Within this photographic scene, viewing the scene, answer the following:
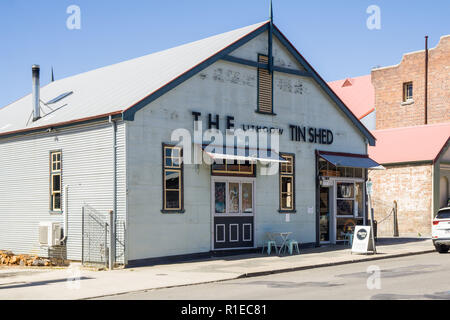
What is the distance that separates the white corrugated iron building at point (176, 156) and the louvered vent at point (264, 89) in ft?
0.19

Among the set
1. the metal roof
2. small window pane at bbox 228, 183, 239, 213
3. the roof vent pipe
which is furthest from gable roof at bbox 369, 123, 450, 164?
the roof vent pipe

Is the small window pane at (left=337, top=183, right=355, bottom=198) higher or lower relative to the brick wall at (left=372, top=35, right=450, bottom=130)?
lower

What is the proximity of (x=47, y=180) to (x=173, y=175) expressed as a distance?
15.5ft

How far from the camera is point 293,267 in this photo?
1800 cm

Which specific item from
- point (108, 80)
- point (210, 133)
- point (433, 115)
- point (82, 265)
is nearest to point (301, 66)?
point (210, 133)

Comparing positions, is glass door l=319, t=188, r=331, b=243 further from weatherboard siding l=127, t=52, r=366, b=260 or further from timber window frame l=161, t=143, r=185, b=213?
timber window frame l=161, t=143, r=185, b=213

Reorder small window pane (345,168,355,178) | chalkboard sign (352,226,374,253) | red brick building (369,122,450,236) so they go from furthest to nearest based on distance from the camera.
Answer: red brick building (369,122,450,236) < small window pane (345,168,355,178) < chalkboard sign (352,226,374,253)

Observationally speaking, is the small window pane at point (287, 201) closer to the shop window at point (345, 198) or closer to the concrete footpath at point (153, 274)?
the concrete footpath at point (153, 274)

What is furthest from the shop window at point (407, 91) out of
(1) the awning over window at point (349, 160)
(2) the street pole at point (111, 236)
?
(2) the street pole at point (111, 236)

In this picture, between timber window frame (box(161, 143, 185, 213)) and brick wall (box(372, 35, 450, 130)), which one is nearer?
timber window frame (box(161, 143, 185, 213))

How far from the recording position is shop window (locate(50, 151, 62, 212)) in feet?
69.7

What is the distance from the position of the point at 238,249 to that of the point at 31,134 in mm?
8268

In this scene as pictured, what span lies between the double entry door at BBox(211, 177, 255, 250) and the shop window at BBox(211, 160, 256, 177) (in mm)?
179

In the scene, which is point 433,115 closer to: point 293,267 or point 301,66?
point 301,66
